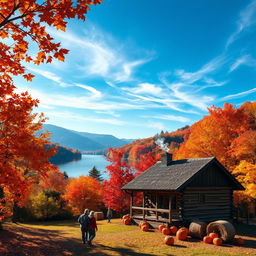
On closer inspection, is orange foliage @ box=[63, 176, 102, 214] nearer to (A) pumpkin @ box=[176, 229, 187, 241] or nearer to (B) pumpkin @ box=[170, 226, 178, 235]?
(B) pumpkin @ box=[170, 226, 178, 235]

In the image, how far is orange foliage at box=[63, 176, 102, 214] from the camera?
3594cm

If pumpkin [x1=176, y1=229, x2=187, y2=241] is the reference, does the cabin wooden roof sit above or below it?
above

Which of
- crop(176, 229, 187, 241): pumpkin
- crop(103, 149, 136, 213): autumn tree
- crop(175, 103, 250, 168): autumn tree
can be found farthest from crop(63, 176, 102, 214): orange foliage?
crop(176, 229, 187, 241): pumpkin

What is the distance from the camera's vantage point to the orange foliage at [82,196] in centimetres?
3594

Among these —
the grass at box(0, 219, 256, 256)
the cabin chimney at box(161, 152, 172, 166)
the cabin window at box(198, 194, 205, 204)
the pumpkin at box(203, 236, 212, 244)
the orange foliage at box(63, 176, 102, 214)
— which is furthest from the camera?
the orange foliage at box(63, 176, 102, 214)

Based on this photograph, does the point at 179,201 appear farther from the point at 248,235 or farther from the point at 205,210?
the point at 248,235

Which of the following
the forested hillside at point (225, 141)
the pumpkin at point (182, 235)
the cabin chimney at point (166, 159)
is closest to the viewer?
the pumpkin at point (182, 235)

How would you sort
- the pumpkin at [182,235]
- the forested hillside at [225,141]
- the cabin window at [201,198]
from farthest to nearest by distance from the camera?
1. the forested hillside at [225,141]
2. the cabin window at [201,198]
3. the pumpkin at [182,235]

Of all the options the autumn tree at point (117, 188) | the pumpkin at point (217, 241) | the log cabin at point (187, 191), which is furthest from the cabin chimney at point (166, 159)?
the pumpkin at point (217, 241)

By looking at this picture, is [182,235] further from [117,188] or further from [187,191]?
[117,188]

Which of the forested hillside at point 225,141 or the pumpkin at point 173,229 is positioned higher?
the forested hillside at point 225,141

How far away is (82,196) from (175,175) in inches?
751

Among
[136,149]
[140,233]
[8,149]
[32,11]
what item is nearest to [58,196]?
[140,233]

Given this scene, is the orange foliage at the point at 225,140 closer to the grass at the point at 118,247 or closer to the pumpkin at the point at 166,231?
the pumpkin at the point at 166,231
